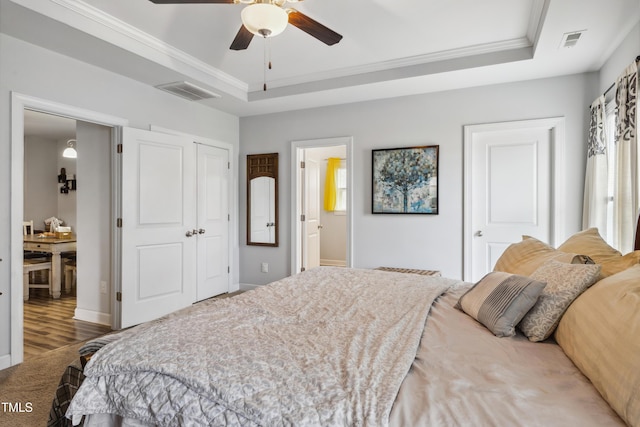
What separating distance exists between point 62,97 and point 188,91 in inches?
47.4

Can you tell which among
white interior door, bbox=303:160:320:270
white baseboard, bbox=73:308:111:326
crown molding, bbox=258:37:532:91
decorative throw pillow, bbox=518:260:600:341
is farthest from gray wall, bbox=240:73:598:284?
decorative throw pillow, bbox=518:260:600:341

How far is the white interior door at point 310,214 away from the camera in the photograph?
16.4 feet

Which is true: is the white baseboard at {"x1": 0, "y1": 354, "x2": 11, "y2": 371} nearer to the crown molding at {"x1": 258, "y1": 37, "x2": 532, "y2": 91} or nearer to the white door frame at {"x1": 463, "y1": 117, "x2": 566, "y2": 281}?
the crown molding at {"x1": 258, "y1": 37, "x2": 532, "y2": 91}

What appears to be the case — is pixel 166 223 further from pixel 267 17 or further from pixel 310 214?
pixel 267 17

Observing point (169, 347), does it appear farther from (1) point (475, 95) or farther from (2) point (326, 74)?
(1) point (475, 95)

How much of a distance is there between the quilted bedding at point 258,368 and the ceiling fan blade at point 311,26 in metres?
1.73

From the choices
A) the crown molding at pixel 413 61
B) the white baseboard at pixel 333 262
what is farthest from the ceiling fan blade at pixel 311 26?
the white baseboard at pixel 333 262

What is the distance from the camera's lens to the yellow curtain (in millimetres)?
6992

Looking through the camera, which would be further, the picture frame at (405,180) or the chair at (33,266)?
the chair at (33,266)

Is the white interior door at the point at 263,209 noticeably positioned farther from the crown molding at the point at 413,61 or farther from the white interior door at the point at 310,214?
the crown molding at the point at 413,61

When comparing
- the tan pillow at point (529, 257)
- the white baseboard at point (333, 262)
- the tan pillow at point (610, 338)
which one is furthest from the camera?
the white baseboard at point (333, 262)

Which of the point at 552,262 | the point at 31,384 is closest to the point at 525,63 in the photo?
the point at 552,262

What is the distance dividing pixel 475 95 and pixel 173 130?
3.39m

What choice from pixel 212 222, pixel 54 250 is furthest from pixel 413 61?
pixel 54 250
